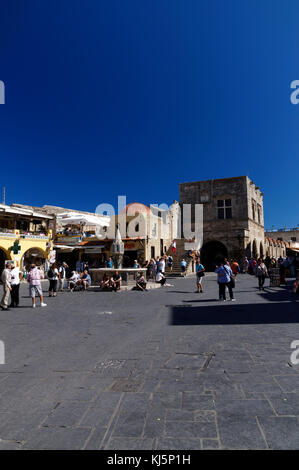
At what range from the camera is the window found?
30438mm

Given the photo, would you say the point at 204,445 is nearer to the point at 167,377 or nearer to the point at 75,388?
the point at 167,377

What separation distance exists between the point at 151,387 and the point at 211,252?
2975 cm

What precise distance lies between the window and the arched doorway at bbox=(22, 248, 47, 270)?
1847cm

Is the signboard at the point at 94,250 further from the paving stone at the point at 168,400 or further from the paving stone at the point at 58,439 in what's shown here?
the paving stone at the point at 58,439

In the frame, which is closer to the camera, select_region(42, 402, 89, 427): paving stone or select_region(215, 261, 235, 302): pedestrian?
select_region(42, 402, 89, 427): paving stone

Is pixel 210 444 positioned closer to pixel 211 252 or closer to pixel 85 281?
pixel 85 281

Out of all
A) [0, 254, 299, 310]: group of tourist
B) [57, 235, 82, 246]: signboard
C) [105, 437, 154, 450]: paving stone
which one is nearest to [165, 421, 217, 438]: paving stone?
[105, 437, 154, 450]: paving stone

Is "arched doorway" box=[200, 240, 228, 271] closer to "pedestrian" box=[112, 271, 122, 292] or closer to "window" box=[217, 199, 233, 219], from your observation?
"window" box=[217, 199, 233, 219]

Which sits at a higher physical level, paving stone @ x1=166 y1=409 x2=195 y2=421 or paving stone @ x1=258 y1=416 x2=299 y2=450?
paving stone @ x1=258 y1=416 x2=299 y2=450

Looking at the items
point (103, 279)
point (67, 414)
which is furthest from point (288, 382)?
point (103, 279)

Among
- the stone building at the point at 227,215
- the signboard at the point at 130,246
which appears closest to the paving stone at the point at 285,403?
the signboard at the point at 130,246

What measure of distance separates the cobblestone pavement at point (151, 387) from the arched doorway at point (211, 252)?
999 inches
